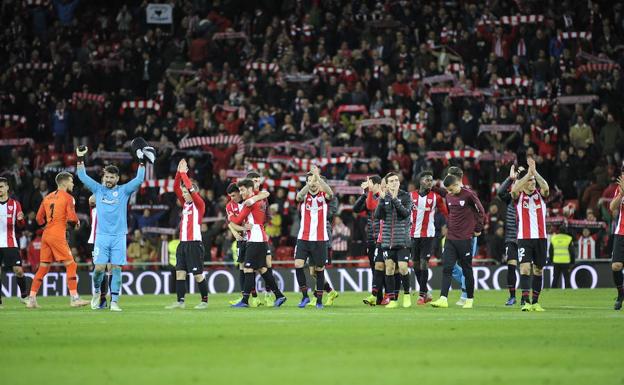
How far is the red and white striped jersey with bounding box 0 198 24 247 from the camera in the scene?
73.3ft

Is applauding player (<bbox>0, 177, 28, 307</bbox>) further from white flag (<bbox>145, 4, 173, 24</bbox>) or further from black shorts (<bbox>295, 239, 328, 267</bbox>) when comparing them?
white flag (<bbox>145, 4, 173, 24</bbox>)

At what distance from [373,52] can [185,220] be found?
57.3ft

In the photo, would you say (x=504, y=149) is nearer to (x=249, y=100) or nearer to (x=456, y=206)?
(x=249, y=100)

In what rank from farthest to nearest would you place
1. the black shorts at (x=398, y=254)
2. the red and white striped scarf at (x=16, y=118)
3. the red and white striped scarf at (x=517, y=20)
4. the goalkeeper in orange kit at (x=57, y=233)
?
the red and white striped scarf at (x=16, y=118) < the red and white striped scarf at (x=517, y=20) < the goalkeeper in orange kit at (x=57, y=233) < the black shorts at (x=398, y=254)

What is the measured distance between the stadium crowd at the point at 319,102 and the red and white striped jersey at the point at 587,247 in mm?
56

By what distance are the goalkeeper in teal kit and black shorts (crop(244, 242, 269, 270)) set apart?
2.33m

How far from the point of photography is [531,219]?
19500 millimetres

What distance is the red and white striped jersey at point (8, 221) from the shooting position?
2233 centimetres

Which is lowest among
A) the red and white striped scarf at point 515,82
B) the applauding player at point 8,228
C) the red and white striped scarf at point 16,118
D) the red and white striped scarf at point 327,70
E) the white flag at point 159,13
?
the applauding player at point 8,228

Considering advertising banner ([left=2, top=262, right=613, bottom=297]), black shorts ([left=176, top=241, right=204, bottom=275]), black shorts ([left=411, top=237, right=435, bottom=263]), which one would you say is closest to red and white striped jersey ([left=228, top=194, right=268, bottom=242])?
black shorts ([left=176, top=241, right=204, bottom=275])

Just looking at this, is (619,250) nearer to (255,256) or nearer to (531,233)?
(531,233)

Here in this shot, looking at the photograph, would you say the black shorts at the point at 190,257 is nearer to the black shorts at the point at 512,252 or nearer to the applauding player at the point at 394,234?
the applauding player at the point at 394,234

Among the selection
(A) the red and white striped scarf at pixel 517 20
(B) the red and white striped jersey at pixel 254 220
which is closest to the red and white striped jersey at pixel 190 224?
(B) the red and white striped jersey at pixel 254 220

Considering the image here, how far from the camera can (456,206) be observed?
Answer: 19.6 m
